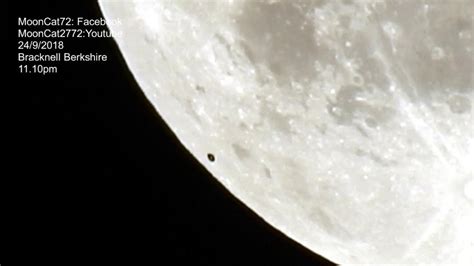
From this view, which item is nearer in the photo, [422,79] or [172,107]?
[422,79]

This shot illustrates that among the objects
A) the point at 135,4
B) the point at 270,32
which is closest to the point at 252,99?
the point at 270,32

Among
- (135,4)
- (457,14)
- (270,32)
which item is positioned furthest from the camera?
(135,4)

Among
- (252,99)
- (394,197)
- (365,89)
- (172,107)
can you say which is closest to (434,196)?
(394,197)

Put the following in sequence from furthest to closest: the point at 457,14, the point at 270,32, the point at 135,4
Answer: the point at 135,4
the point at 270,32
the point at 457,14

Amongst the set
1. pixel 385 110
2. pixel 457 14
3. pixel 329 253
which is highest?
pixel 457 14

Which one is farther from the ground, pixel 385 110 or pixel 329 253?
pixel 385 110

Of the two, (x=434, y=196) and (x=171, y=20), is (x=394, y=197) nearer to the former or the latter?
(x=434, y=196)
